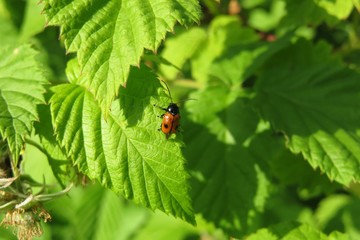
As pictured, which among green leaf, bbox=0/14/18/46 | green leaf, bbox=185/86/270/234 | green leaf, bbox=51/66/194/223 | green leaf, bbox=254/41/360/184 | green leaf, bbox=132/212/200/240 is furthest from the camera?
green leaf, bbox=132/212/200/240

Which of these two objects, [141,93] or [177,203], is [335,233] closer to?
[177,203]

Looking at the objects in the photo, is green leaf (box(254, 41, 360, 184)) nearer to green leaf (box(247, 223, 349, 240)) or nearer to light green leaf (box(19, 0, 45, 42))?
green leaf (box(247, 223, 349, 240))

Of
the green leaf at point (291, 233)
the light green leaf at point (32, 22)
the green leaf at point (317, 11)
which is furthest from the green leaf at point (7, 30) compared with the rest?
the green leaf at point (291, 233)

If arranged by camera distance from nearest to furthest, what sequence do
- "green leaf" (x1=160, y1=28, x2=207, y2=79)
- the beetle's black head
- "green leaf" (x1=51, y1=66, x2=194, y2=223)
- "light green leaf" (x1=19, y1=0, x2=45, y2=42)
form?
"green leaf" (x1=51, y1=66, x2=194, y2=223) < the beetle's black head < "light green leaf" (x1=19, y1=0, x2=45, y2=42) < "green leaf" (x1=160, y1=28, x2=207, y2=79)

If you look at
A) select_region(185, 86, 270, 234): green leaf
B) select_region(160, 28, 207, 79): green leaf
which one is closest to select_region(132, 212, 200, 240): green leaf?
select_region(160, 28, 207, 79): green leaf

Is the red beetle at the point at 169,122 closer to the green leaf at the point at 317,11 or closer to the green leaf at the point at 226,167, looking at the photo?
the green leaf at the point at 226,167

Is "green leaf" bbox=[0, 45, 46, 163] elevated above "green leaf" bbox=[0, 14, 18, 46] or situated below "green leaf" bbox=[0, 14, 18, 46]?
above

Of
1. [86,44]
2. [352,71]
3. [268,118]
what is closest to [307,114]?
[268,118]

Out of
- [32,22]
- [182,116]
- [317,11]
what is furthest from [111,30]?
[32,22]
